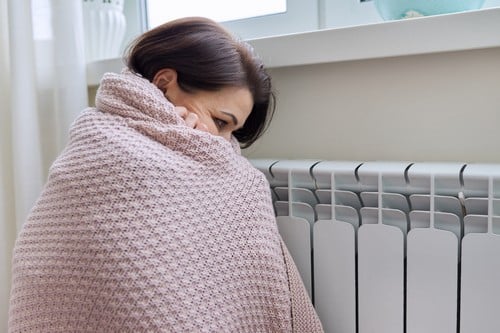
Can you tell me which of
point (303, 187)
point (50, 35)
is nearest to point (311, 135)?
point (303, 187)

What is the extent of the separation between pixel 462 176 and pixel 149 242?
0.44 metres

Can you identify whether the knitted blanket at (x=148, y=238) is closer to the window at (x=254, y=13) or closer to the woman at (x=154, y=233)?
the woman at (x=154, y=233)

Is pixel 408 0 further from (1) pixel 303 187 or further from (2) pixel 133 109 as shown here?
(2) pixel 133 109

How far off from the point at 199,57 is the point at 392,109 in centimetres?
34

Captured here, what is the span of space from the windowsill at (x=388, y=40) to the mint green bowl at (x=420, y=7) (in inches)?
5.2

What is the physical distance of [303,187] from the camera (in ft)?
2.83

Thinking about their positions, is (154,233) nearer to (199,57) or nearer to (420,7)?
(199,57)

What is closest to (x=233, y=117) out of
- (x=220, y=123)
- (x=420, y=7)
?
(x=220, y=123)

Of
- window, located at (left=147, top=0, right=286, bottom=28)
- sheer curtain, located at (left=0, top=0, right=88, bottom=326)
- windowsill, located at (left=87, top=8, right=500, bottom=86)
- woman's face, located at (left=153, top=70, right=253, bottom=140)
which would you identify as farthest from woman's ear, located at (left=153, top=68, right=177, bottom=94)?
window, located at (left=147, top=0, right=286, bottom=28)

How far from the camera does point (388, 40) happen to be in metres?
0.80

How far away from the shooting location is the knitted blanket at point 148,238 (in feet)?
2.09

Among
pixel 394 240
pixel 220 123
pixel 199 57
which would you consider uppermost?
pixel 199 57

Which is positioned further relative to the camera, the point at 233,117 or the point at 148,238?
the point at 233,117

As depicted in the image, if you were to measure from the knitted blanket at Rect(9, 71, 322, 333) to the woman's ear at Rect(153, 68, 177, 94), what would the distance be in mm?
52
